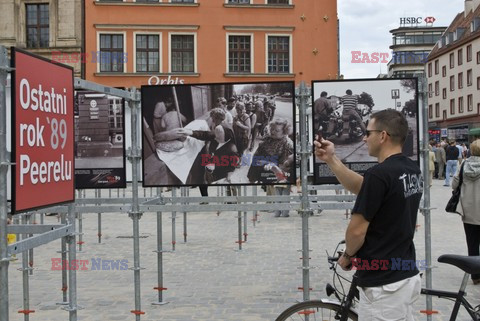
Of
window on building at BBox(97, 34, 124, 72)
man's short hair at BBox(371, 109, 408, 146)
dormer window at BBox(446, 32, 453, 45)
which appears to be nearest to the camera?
man's short hair at BBox(371, 109, 408, 146)

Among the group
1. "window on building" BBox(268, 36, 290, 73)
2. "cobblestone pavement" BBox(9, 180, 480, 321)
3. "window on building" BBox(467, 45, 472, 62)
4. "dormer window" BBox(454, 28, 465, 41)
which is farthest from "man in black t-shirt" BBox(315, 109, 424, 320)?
"dormer window" BBox(454, 28, 465, 41)

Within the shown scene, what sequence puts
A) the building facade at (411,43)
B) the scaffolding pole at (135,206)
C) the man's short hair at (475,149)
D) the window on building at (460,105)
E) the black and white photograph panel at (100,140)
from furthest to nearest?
the building facade at (411,43) → the window on building at (460,105) → the man's short hair at (475,149) → the black and white photograph panel at (100,140) → the scaffolding pole at (135,206)

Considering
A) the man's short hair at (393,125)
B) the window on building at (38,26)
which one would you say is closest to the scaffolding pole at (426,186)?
the man's short hair at (393,125)

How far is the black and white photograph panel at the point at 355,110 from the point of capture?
6762 millimetres

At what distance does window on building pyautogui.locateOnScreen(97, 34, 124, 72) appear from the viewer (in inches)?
1390

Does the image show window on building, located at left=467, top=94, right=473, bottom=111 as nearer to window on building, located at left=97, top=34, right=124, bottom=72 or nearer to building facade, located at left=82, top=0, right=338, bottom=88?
building facade, located at left=82, top=0, right=338, bottom=88

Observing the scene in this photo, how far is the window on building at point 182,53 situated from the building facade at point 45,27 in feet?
16.5

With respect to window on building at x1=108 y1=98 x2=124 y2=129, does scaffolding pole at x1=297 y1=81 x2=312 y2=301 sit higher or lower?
lower

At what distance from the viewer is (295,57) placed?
3584 centimetres

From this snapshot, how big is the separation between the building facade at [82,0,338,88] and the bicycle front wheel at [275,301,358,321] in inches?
1228

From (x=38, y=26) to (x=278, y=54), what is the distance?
43.3ft

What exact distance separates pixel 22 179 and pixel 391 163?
2124 mm

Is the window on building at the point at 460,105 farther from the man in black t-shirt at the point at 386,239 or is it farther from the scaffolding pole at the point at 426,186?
the man in black t-shirt at the point at 386,239

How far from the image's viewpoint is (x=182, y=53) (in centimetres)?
3594
